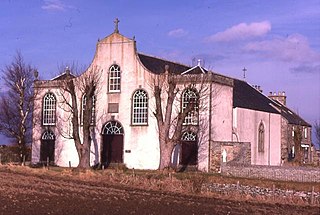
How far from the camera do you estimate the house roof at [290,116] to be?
6851cm

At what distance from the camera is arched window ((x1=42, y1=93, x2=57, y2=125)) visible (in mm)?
55250

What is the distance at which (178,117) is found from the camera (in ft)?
148

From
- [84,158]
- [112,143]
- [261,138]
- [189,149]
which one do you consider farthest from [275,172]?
[261,138]

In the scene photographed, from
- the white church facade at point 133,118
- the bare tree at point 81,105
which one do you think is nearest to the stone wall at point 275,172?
the white church facade at point 133,118

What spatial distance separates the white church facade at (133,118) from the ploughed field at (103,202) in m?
13.8

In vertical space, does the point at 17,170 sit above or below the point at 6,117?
below

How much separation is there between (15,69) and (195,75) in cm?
2020

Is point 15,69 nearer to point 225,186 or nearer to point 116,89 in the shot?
point 116,89

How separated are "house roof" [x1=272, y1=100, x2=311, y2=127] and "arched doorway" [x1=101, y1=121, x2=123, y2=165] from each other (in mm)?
22534

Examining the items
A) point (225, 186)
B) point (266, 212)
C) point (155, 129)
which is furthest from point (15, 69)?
point (266, 212)

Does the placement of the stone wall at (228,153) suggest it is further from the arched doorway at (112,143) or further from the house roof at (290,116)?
the house roof at (290,116)

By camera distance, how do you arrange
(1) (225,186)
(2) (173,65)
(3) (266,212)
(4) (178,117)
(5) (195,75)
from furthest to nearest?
(2) (173,65), (5) (195,75), (4) (178,117), (1) (225,186), (3) (266,212)

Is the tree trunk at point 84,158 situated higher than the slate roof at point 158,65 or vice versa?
the slate roof at point 158,65

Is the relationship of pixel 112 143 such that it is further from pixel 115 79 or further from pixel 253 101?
pixel 253 101
